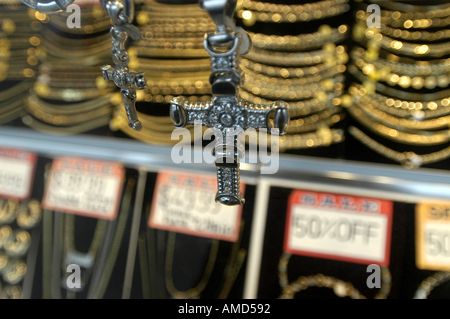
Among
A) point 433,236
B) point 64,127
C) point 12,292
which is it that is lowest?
point 12,292

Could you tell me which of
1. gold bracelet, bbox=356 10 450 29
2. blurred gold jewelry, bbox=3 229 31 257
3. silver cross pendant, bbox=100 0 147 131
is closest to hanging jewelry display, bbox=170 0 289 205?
silver cross pendant, bbox=100 0 147 131

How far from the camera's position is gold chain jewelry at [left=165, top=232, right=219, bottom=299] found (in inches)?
31.9

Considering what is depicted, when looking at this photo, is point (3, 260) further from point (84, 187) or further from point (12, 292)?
point (84, 187)

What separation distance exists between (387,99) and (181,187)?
58 centimetres

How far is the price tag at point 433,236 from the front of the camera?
778 mm

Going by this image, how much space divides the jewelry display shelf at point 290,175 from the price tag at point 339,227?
0.03m

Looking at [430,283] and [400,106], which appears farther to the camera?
[400,106]

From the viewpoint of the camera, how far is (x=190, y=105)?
0.50m

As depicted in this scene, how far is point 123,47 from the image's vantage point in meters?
0.53

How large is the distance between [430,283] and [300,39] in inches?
26.1

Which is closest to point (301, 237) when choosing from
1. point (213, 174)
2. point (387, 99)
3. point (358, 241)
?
point (358, 241)

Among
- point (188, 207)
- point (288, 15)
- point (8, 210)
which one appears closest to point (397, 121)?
point (288, 15)

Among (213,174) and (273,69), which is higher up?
(273,69)

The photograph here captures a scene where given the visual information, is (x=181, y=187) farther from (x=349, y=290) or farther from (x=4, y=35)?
(x=4, y=35)
